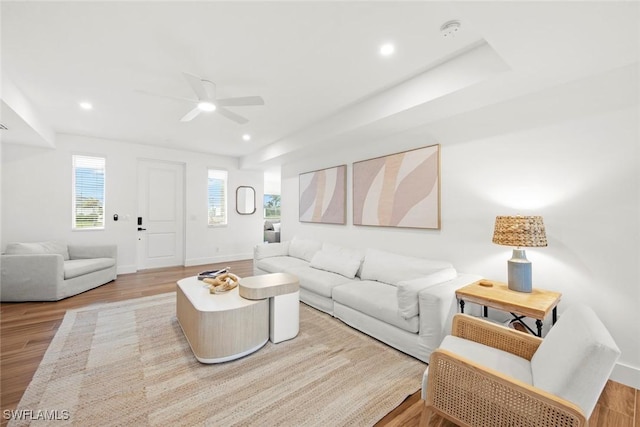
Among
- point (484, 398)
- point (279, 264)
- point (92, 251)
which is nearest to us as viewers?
point (484, 398)

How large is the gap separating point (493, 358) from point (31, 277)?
5288 millimetres

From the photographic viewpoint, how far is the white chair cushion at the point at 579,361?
1.06 meters

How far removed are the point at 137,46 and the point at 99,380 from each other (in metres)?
2.63

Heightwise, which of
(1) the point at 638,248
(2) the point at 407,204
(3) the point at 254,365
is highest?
(2) the point at 407,204

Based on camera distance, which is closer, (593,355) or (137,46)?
(593,355)

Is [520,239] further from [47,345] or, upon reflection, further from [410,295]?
[47,345]

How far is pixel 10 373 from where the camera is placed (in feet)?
6.57

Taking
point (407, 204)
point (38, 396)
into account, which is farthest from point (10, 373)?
point (407, 204)

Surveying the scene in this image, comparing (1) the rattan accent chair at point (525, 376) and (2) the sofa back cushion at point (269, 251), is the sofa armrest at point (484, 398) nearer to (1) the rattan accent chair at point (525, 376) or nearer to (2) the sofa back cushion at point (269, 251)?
(1) the rattan accent chair at point (525, 376)

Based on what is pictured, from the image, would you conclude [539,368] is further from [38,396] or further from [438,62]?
[38,396]

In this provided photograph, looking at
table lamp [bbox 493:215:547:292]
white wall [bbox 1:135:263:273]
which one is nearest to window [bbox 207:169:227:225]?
white wall [bbox 1:135:263:273]

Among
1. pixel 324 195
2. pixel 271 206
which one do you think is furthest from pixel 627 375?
pixel 271 206

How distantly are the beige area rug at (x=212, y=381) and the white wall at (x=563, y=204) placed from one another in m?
1.35

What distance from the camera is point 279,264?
4.16 m
